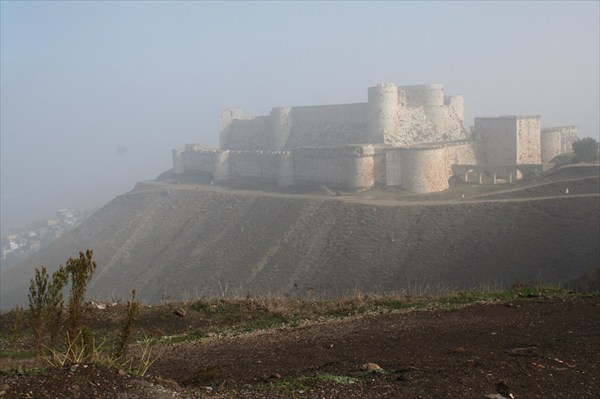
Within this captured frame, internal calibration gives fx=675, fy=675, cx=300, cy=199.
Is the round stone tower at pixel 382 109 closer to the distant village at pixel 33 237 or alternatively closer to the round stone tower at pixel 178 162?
the round stone tower at pixel 178 162

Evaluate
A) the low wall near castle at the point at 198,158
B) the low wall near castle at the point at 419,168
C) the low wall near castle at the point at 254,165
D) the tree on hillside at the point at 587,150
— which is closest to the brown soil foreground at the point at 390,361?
the low wall near castle at the point at 419,168

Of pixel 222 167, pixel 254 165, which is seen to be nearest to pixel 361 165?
pixel 254 165

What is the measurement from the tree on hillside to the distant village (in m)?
36.2

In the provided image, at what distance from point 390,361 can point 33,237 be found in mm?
54180

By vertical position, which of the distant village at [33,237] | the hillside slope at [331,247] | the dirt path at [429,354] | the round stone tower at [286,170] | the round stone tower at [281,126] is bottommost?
the distant village at [33,237]

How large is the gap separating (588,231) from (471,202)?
19.1ft

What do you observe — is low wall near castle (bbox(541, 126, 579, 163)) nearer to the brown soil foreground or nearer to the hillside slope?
the hillside slope

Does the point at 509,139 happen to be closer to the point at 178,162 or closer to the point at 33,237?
the point at 178,162

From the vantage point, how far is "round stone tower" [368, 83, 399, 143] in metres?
37.1

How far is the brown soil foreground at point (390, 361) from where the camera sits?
5312mm

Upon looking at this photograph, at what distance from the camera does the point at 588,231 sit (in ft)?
76.4

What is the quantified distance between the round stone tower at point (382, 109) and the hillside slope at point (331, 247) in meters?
6.80

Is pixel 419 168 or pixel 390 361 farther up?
pixel 419 168

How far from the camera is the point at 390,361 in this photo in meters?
6.79
